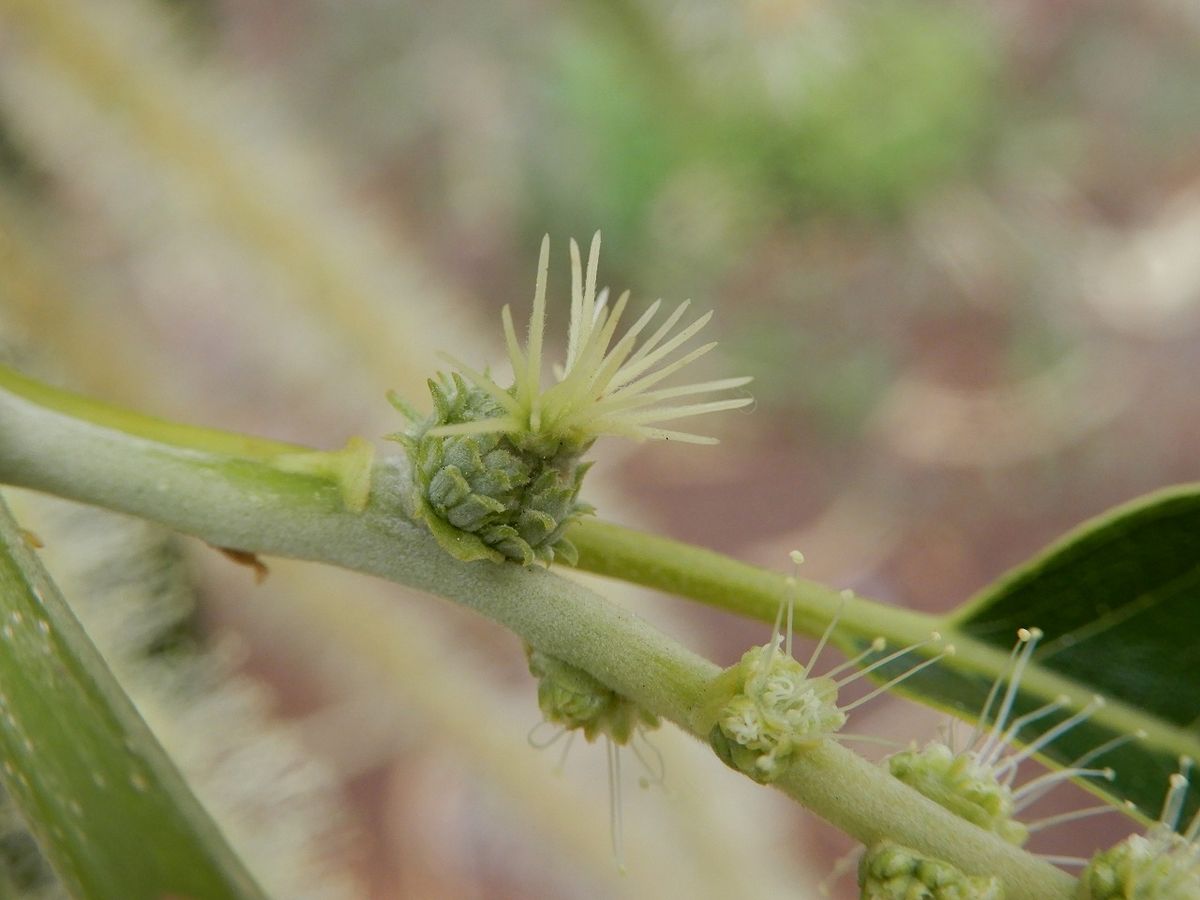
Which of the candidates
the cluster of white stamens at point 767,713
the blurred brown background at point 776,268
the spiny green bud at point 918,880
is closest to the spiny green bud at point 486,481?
the cluster of white stamens at point 767,713

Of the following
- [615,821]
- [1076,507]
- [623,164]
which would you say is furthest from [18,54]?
[1076,507]

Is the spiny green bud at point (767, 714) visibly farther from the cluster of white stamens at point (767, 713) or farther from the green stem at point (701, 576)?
the green stem at point (701, 576)

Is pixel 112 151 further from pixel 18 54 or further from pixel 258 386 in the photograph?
pixel 258 386

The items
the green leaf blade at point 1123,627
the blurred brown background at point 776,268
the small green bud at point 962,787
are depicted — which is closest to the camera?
the small green bud at point 962,787

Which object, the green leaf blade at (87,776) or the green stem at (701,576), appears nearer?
the green leaf blade at (87,776)

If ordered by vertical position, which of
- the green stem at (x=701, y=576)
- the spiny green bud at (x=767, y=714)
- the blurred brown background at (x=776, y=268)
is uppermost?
the blurred brown background at (x=776, y=268)

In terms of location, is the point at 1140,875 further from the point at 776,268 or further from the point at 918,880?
the point at 776,268
